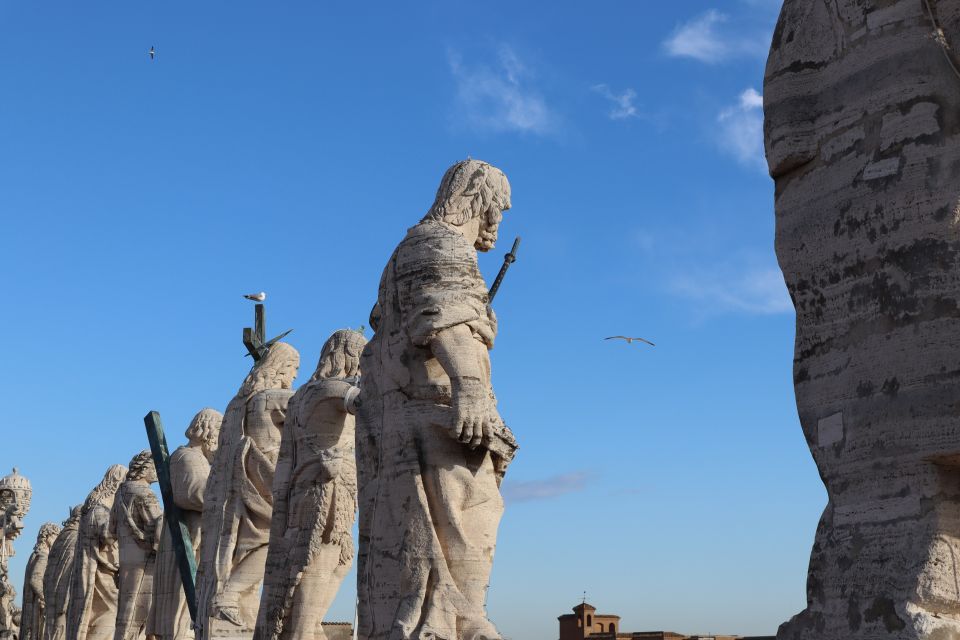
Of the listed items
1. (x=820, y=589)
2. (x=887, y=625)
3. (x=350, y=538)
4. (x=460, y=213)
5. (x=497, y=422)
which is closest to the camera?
(x=887, y=625)

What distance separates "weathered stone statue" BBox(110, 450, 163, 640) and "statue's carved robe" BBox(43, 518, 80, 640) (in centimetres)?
644

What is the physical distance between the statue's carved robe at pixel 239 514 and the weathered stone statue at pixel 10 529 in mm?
16952

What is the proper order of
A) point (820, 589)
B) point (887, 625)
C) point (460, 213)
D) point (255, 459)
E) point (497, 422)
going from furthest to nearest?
point (255, 459) < point (460, 213) < point (497, 422) < point (820, 589) < point (887, 625)

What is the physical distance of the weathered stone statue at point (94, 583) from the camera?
1903cm

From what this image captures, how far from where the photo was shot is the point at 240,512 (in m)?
12.4

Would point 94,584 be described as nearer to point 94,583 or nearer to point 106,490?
point 94,583

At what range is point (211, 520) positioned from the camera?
496 inches

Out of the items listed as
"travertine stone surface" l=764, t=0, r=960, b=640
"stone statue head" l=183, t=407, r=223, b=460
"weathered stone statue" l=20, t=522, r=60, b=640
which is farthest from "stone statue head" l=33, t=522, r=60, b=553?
"travertine stone surface" l=764, t=0, r=960, b=640

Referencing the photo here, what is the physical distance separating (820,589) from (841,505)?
247mm

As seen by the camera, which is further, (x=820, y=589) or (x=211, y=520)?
(x=211, y=520)

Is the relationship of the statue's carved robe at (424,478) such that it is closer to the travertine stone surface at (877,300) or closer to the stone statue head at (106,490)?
the travertine stone surface at (877,300)

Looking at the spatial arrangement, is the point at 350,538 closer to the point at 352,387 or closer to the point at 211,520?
the point at 352,387

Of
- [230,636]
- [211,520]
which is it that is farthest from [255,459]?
[230,636]

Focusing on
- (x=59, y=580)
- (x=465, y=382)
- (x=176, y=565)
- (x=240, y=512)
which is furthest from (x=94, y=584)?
(x=465, y=382)
